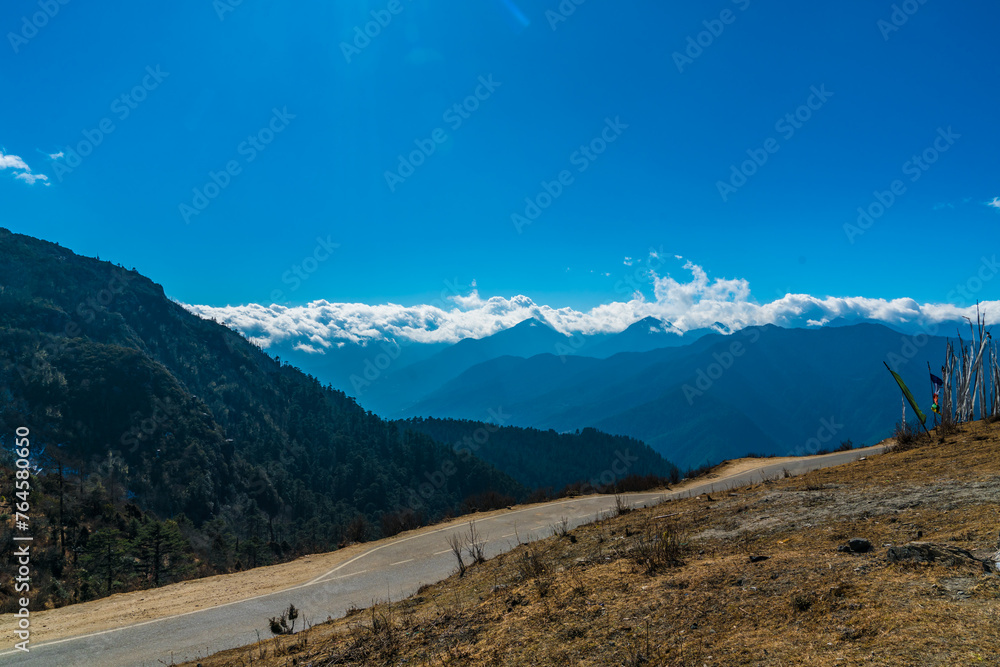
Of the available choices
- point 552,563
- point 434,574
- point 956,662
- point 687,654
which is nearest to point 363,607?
point 434,574

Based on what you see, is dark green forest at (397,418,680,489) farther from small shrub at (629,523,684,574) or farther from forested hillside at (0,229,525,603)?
small shrub at (629,523,684,574)

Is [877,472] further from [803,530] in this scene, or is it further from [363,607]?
[363,607]

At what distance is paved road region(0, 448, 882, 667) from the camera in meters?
9.48

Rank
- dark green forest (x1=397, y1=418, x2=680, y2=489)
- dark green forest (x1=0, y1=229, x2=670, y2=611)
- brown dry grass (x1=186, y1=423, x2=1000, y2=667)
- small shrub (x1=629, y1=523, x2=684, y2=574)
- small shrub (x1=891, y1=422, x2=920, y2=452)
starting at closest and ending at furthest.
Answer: brown dry grass (x1=186, y1=423, x2=1000, y2=667) < small shrub (x1=629, y1=523, x2=684, y2=574) < small shrub (x1=891, y1=422, x2=920, y2=452) < dark green forest (x1=0, y1=229, x2=670, y2=611) < dark green forest (x1=397, y1=418, x2=680, y2=489)

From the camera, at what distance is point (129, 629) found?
1076cm

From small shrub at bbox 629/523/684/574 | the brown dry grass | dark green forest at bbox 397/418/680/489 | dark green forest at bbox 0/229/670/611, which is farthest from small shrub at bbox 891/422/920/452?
dark green forest at bbox 397/418/680/489

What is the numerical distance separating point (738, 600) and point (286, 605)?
1064 centimetres

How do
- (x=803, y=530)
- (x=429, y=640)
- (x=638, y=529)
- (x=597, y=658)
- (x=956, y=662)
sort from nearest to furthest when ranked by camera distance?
1. (x=956, y=662)
2. (x=597, y=658)
3. (x=429, y=640)
4. (x=803, y=530)
5. (x=638, y=529)

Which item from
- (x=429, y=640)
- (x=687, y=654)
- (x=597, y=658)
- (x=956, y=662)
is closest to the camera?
(x=956, y=662)

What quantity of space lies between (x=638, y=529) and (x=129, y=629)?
37.8 feet

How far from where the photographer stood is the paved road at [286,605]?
9.48m

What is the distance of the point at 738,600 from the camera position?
573 cm

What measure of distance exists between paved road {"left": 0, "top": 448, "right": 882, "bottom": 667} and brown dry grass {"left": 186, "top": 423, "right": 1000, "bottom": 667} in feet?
6.05

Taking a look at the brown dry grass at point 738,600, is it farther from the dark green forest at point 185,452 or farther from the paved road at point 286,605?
the dark green forest at point 185,452
